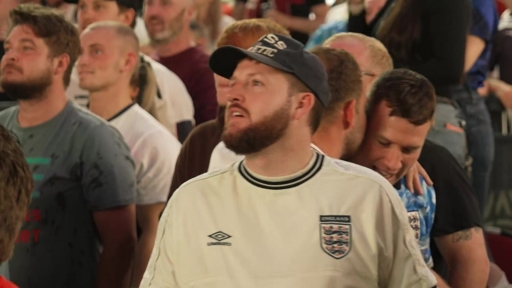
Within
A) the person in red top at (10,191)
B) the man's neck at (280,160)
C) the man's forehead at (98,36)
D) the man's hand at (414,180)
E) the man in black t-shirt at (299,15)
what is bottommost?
the man in black t-shirt at (299,15)

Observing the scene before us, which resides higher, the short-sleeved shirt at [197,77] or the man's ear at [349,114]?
the man's ear at [349,114]

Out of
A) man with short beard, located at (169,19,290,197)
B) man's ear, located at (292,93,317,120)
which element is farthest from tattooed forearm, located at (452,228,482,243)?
man's ear, located at (292,93,317,120)

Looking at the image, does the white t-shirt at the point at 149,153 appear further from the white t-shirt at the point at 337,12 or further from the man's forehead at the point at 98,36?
the white t-shirt at the point at 337,12

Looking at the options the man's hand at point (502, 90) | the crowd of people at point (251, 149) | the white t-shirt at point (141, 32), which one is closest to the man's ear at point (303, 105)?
the crowd of people at point (251, 149)

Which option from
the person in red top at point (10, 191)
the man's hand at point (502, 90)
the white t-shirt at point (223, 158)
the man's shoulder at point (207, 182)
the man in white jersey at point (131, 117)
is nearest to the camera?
the person in red top at point (10, 191)

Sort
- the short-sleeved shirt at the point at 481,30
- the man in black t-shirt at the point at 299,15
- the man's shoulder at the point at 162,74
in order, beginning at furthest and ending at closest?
the man in black t-shirt at the point at 299,15, the man's shoulder at the point at 162,74, the short-sleeved shirt at the point at 481,30

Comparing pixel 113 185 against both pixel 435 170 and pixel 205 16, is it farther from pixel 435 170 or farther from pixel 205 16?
pixel 205 16

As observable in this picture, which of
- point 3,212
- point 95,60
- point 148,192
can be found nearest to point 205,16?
point 95,60

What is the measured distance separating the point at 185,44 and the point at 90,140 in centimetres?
217

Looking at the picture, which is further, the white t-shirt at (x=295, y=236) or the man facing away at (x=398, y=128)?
the man facing away at (x=398, y=128)

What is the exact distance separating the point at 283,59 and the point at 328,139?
0.50 meters

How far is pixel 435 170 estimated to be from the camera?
3902mm

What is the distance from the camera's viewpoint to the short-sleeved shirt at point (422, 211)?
3.68 metres

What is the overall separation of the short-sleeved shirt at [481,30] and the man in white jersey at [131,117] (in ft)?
5.05
